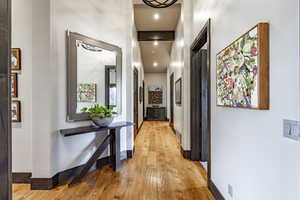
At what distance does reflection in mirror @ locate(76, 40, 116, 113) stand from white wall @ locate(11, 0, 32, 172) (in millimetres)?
690

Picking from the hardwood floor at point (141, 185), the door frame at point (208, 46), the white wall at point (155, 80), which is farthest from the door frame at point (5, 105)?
the white wall at point (155, 80)

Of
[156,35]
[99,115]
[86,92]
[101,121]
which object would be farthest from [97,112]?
[156,35]

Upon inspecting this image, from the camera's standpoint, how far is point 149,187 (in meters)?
2.58

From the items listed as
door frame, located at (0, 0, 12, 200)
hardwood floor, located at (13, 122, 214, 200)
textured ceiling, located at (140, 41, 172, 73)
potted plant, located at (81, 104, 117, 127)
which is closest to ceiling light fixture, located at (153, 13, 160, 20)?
textured ceiling, located at (140, 41, 172, 73)

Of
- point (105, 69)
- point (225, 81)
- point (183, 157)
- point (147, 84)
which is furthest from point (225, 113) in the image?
point (147, 84)

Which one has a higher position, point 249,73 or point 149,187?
point 249,73

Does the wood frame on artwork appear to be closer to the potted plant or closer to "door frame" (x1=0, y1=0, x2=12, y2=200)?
"door frame" (x1=0, y1=0, x2=12, y2=200)

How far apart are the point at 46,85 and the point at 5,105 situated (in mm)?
1522

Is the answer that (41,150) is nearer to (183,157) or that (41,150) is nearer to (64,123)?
(64,123)

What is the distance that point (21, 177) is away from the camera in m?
2.73

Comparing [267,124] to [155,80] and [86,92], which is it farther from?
[155,80]

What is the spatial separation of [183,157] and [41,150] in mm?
2634

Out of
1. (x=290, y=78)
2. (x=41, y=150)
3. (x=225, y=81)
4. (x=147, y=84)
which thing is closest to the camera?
(x=290, y=78)

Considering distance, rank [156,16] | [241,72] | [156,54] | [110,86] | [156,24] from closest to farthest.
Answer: [241,72], [110,86], [156,16], [156,24], [156,54]
